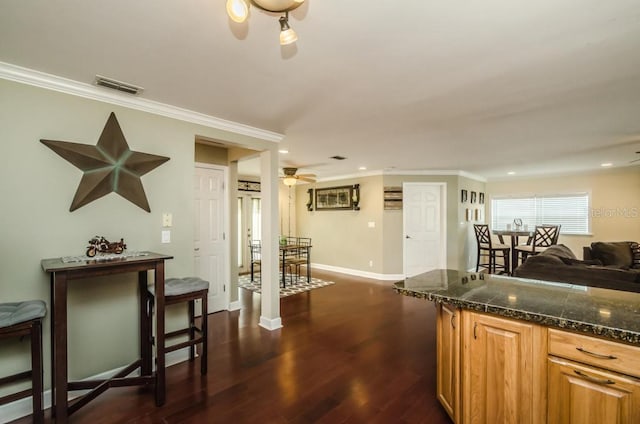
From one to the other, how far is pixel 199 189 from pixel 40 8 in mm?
2645

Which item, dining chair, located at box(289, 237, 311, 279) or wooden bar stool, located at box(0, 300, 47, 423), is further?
dining chair, located at box(289, 237, 311, 279)

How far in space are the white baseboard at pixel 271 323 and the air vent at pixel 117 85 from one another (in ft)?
8.90

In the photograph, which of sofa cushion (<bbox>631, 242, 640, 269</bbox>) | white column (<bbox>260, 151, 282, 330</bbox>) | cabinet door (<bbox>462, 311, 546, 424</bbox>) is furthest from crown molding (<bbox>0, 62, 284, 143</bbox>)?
sofa cushion (<bbox>631, 242, 640, 269</bbox>)

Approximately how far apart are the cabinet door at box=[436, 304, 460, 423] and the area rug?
10.9ft

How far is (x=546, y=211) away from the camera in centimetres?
668

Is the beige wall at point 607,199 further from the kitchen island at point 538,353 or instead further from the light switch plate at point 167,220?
the light switch plate at point 167,220

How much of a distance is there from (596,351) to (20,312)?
307 centimetres

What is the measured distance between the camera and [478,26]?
151 centimetres

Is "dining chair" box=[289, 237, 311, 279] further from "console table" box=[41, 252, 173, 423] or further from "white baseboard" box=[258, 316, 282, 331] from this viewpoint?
"console table" box=[41, 252, 173, 423]

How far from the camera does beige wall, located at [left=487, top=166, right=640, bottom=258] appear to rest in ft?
18.5

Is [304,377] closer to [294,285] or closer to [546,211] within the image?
[294,285]

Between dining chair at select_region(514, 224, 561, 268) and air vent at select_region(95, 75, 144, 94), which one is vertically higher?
air vent at select_region(95, 75, 144, 94)

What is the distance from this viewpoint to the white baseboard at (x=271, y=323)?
349 centimetres

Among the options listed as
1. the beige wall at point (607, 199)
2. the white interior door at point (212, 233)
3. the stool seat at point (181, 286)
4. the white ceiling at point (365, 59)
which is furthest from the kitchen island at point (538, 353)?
the beige wall at point (607, 199)
